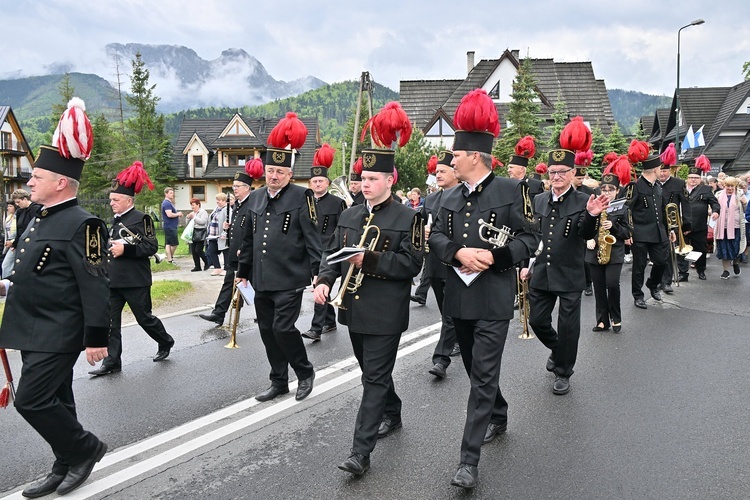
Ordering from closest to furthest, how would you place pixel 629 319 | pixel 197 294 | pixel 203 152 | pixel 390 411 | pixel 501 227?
pixel 501 227
pixel 390 411
pixel 629 319
pixel 197 294
pixel 203 152

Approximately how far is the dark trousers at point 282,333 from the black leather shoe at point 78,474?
1895 mm

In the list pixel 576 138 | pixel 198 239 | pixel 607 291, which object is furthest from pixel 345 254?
pixel 198 239

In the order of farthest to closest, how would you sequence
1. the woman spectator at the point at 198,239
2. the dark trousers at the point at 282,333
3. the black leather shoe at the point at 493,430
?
the woman spectator at the point at 198,239
the dark trousers at the point at 282,333
the black leather shoe at the point at 493,430

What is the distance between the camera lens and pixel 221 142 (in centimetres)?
5825

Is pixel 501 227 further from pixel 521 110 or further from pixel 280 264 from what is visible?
pixel 521 110

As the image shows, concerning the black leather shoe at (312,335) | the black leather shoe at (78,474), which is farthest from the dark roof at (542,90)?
the black leather shoe at (78,474)

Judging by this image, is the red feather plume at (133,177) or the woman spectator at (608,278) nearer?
the red feather plume at (133,177)

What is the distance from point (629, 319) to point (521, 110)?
91.6ft

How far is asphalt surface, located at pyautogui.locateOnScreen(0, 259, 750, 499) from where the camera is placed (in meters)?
4.29

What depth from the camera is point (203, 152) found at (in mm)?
59281

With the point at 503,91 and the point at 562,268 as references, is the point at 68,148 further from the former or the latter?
the point at 503,91

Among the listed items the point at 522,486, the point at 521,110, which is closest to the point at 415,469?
the point at 522,486

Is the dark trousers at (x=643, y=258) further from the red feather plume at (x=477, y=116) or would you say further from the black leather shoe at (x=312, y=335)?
the red feather plume at (x=477, y=116)

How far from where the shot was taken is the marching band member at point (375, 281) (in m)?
4.53
